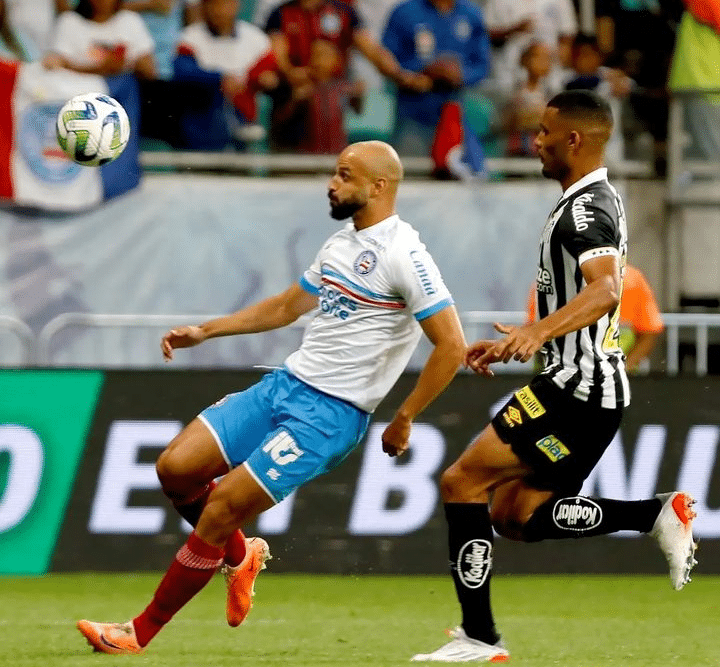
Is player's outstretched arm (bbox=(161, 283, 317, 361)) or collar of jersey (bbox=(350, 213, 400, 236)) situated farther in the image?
player's outstretched arm (bbox=(161, 283, 317, 361))

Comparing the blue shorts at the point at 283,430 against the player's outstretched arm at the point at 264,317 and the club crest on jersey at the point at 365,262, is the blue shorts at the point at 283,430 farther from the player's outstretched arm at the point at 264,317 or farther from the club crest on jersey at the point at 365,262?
the club crest on jersey at the point at 365,262

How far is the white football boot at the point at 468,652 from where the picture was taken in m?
6.46

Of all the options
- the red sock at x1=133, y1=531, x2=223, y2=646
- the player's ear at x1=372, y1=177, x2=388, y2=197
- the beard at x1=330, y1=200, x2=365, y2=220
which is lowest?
the red sock at x1=133, y1=531, x2=223, y2=646

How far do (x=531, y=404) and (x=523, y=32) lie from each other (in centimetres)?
791

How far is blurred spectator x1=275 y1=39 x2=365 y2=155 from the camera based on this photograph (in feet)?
42.2

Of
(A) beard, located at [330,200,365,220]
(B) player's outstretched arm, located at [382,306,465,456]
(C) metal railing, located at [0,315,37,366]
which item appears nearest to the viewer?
(B) player's outstretched arm, located at [382,306,465,456]

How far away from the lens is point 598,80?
1361 cm

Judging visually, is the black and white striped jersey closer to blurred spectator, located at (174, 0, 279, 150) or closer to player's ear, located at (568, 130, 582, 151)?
player's ear, located at (568, 130, 582, 151)

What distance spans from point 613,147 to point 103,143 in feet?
21.1

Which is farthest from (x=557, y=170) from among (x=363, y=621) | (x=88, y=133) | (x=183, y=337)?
(x=363, y=621)

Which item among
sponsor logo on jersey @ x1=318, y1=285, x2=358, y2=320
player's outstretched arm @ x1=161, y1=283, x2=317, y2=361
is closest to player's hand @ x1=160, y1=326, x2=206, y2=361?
player's outstretched arm @ x1=161, y1=283, x2=317, y2=361

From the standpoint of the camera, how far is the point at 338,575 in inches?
406

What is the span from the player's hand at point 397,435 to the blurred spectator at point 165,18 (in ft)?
22.3

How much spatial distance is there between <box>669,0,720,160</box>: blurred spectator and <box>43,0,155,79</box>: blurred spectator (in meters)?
4.28
